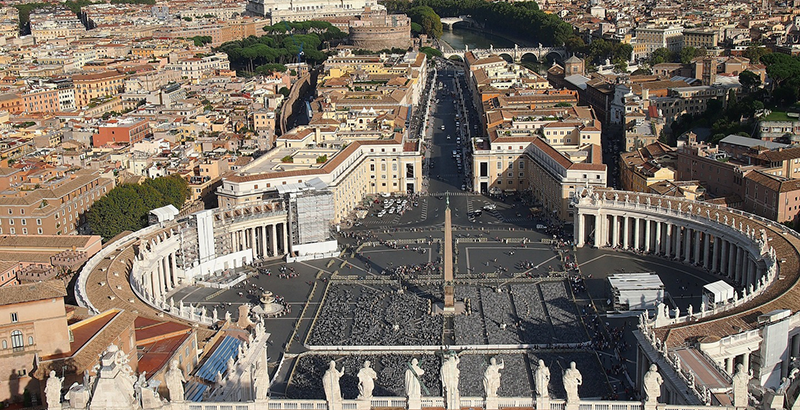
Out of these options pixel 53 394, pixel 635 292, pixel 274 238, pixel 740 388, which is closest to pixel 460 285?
pixel 635 292

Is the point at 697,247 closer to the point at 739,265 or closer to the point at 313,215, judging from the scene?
the point at 739,265

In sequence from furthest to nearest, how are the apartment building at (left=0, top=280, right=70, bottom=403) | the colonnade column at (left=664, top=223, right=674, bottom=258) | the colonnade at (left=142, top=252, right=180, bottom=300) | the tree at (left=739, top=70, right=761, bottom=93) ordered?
the tree at (left=739, top=70, right=761, bottom=93) → the colonnade column at (left=664, top=223, right=674, bottom=258) → the colonnade at (left=142, top=252, right=180, bottom=300) → the apartment building at (left=0, top=280, right=70, bottom=403)

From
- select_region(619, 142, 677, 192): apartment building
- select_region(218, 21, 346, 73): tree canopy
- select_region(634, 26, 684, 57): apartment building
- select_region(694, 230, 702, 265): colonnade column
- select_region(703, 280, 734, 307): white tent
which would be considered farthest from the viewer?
select_region(218, 21, 346, 73): tree canopy

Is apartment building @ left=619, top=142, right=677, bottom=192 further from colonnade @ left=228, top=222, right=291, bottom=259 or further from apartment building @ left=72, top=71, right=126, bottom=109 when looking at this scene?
apartment building @ left=72, top=71, right=126, bottom=109

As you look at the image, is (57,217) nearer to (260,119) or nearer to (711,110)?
(260,119)

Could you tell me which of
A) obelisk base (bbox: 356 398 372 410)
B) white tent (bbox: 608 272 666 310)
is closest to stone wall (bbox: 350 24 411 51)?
white tent (bbox: 608 272 666 310)

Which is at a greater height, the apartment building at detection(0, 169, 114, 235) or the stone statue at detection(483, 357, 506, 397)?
the stone statue at detection(483, 357, 506, 397)

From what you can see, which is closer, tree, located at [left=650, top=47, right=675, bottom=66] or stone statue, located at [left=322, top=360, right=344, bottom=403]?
stone statue, located at [left=322, top=360, right=344, bottom=403]

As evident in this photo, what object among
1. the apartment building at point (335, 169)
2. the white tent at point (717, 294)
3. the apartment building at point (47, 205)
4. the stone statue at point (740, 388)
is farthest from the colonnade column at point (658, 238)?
the apartment building at point (47, 205)
